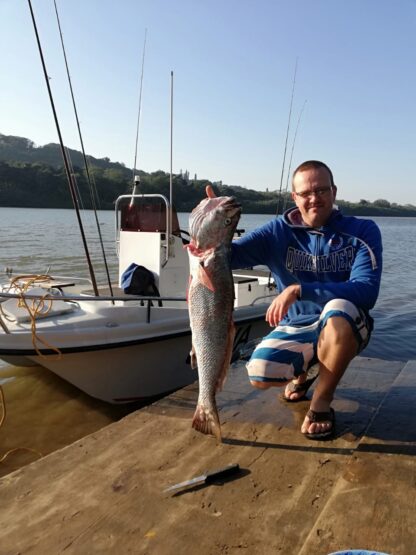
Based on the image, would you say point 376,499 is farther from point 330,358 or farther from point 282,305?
point 282,305

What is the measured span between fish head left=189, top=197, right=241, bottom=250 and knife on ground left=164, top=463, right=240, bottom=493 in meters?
→ 1.31

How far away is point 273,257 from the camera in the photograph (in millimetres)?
3623

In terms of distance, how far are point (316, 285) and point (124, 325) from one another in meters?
3.10

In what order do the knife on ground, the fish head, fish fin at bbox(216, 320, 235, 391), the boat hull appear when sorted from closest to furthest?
the knife on ground < the fish head < fish fin at bbox(216, 320, 235, 391) < the boat hull

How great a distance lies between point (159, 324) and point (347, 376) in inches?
96.7

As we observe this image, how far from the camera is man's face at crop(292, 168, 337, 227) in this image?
3363 mm

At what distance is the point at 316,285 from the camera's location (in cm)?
322

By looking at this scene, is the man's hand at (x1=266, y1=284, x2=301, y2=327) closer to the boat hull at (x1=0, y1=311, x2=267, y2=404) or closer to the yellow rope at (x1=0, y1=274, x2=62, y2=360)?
the boat hull at (x1=0, y1=311, x2=267, y2=404)

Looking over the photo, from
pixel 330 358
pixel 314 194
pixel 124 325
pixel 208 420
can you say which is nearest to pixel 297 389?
pixel 330 358

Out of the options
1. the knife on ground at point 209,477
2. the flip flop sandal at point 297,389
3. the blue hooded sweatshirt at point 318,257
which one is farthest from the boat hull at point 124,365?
the knife on ground at point 209,477

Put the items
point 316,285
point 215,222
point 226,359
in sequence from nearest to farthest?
point 215,222, point 226,359, point 316,285

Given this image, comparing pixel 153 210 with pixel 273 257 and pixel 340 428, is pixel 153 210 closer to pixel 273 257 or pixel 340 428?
pixel 273 257

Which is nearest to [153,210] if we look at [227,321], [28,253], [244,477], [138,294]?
[138,294]

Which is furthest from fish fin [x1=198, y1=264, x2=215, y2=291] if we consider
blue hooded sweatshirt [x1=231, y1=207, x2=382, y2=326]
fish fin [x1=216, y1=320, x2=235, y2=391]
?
blue hooded sweatshirt [x1=231, y1=207, x2=382, y2=326]
